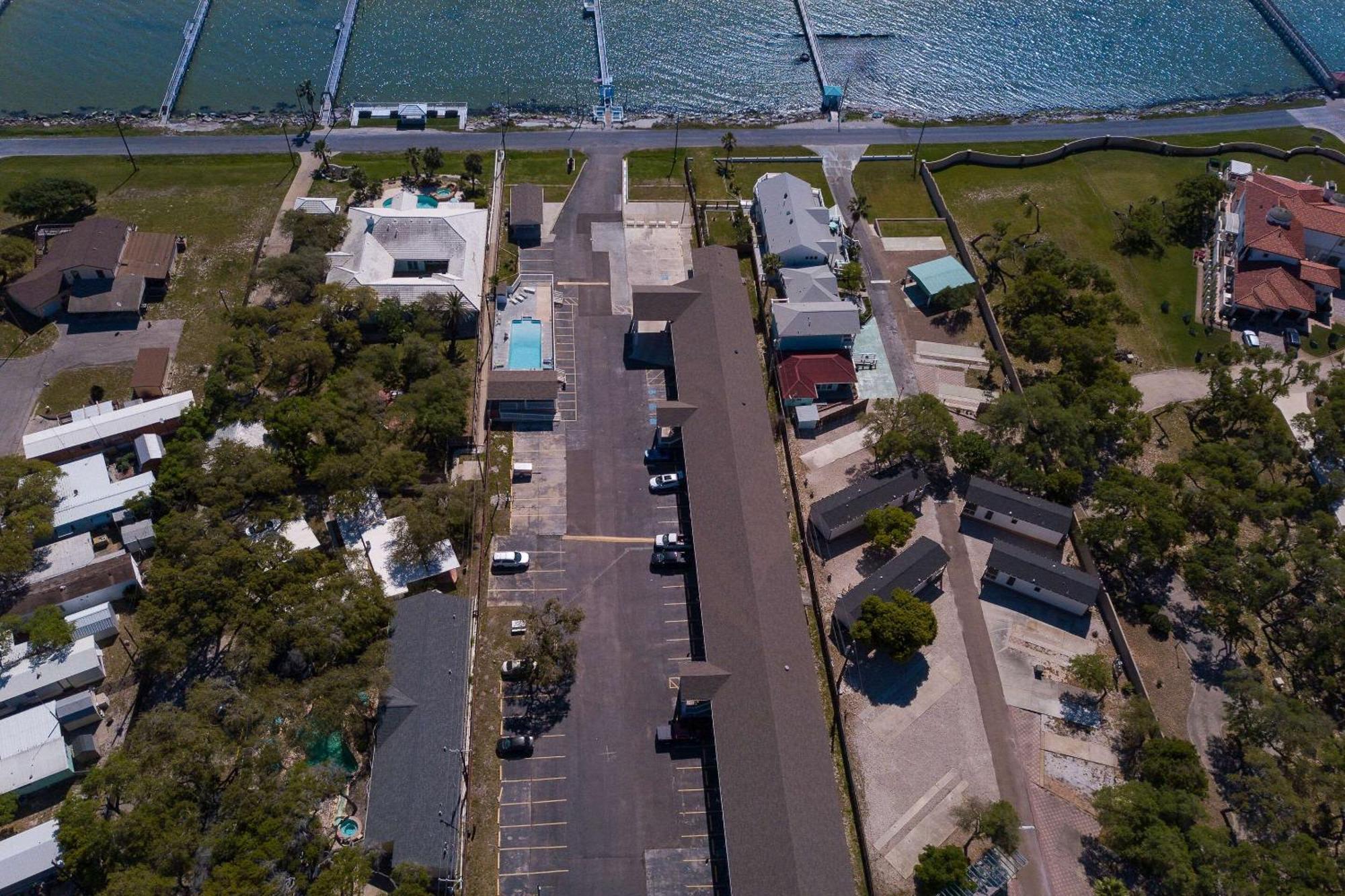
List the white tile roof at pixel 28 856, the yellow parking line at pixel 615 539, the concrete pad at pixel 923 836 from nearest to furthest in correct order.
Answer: the white tile roof at pixel 28 856
the concrete pad at pixel 923 836
the yellow parking line at pixel 615 539

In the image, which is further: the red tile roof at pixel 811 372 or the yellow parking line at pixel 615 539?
the red tile roof at pixel 811 372

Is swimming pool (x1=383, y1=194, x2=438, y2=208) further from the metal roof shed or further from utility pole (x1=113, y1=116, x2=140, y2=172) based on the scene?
the metal roof shed

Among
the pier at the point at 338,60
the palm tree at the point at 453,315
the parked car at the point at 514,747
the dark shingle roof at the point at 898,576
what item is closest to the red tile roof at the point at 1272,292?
the dark shingle roof at the point at 898,576

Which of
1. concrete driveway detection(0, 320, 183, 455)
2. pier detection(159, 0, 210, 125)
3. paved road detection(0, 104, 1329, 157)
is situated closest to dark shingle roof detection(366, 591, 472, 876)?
concrete driveway detection(0, 320, 183, 455)

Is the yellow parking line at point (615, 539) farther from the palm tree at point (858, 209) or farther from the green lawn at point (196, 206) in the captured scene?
the palm tree at point (858, 209)

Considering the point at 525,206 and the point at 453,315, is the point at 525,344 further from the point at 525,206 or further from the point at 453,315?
the point at 525,206

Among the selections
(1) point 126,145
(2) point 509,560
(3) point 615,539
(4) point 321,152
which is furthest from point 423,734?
(1) point 126,145

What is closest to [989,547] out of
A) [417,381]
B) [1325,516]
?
[1325,516]
